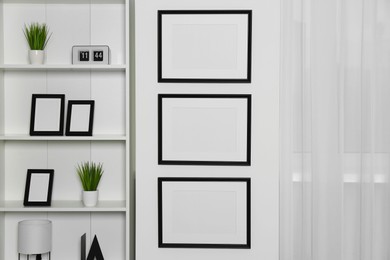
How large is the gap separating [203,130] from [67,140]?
0.80 metres

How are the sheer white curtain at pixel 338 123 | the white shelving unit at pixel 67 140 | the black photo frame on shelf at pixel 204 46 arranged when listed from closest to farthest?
the black photo frame on shelf at pixel 204 46 → the sheer white curtain at pixel 338 123 → the white shelving unit at pixel 67 140

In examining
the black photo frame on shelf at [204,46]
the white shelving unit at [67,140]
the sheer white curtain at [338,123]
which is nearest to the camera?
the black photo frame on shelf at [204,46]

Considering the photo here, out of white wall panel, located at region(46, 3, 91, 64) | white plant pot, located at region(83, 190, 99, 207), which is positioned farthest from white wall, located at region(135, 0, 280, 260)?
white wall panel, located at region(46, 3, 91, 64)

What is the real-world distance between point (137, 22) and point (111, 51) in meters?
0.31

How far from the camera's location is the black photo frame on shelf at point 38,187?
9.04 ft

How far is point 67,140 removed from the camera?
288 cm

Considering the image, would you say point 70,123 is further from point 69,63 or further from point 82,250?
point 82,250

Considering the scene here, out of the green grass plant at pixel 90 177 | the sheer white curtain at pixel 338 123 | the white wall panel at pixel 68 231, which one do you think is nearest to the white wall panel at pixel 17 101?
the green grass plant at pixel 90 177

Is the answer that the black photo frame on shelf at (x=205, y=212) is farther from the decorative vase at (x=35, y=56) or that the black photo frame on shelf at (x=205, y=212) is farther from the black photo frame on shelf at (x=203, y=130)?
the decorative vase at (x=35, y=56)

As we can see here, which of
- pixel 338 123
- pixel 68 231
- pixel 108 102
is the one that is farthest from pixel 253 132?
pixel 68 231

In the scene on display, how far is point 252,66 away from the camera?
264 cm

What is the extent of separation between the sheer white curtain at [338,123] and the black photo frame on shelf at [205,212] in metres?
0.26

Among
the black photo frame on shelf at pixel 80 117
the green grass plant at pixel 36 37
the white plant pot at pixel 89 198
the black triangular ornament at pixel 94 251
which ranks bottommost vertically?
the black triangular ornament at pixel 94 251

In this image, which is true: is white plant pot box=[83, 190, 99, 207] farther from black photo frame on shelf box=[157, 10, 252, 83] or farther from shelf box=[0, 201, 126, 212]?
black photo frame on shelf box=[157, 10, 252, 83]
